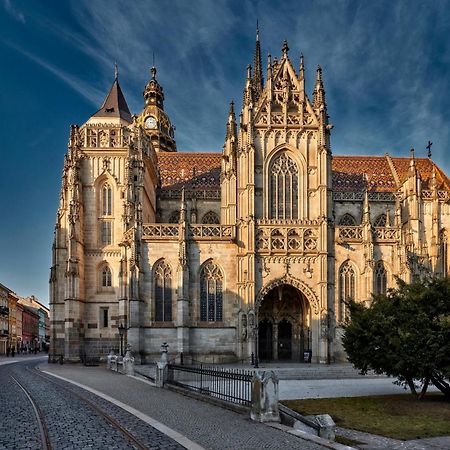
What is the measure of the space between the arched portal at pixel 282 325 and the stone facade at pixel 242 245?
0.11 meters

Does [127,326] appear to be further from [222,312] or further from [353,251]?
[353,251]

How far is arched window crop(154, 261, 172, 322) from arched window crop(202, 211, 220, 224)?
1182 cm

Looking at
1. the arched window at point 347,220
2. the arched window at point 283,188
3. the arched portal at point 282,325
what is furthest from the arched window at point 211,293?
the arched window at point 347,220

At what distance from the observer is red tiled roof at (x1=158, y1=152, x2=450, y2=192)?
173 feet

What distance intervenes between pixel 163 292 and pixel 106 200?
36.8 ft

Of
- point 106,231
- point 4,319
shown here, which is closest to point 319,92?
point 106,231

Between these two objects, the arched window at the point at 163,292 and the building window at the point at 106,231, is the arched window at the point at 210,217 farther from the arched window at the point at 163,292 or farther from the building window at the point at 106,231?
the arched window at the point at 163,292

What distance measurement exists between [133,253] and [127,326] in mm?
5000

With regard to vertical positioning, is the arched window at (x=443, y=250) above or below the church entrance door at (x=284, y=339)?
above

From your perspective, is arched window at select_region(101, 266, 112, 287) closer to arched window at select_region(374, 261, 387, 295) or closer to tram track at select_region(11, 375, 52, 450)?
arched window at select_region(374, 261, 387, 295)

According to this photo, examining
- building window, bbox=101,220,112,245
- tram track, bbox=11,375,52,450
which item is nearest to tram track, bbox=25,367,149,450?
tram track, bbox=11,375,52,450

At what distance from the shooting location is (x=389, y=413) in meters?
17.7

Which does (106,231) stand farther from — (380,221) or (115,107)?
(380,221)

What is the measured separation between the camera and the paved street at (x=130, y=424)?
12035 mm
